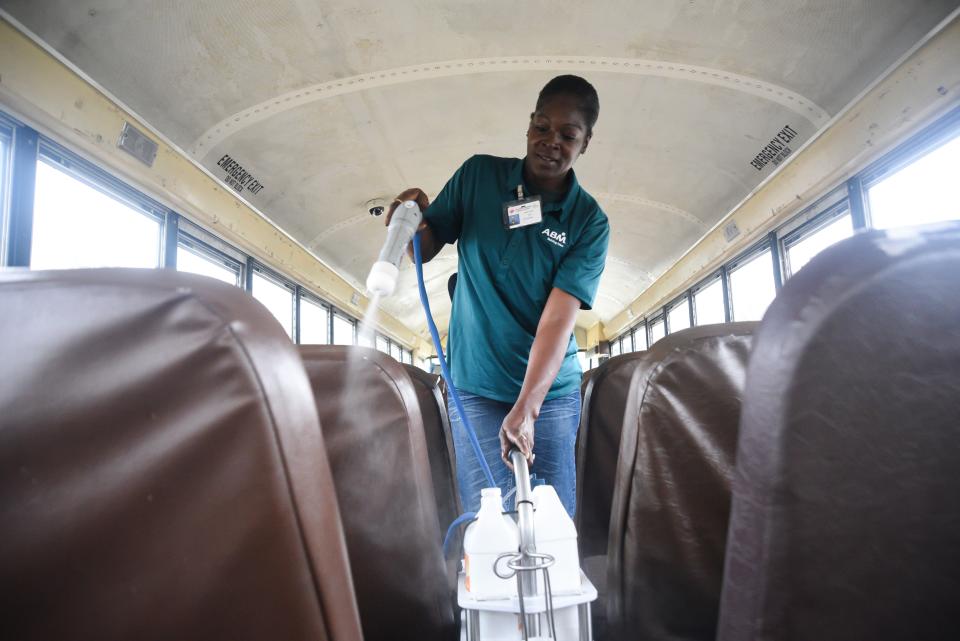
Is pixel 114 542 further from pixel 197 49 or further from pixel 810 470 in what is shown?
pixel 197 49

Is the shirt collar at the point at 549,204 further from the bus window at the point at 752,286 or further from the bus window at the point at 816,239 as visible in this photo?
the bus window at the point at 752,286

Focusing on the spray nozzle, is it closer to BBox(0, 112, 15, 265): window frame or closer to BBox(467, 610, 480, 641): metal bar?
BBox(467, 610, 480, 641): metal bar

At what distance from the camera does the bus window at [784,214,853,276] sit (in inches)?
167

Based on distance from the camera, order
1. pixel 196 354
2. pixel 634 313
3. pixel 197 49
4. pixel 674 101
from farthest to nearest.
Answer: pixel 634 313, pixel 674 101, pixel 197 49, pixel 196 354

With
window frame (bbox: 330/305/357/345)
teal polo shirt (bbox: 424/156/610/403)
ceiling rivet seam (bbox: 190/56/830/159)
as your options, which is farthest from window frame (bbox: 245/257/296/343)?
teal polo shirt (bbox: 424/156/610/403)

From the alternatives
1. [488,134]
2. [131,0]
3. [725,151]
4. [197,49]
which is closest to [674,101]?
[725,151]

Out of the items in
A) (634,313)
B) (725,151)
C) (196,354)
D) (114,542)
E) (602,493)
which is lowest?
(602,493)

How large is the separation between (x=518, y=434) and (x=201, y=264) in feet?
13.2

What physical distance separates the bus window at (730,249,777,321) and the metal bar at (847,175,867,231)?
1.30 metres

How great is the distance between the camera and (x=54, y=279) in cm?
46

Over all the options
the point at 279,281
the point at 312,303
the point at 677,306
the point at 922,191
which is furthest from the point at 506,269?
the point at 677,306

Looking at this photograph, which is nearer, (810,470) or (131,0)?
(810,470)

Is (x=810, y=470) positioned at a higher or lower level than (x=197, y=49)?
→ lower

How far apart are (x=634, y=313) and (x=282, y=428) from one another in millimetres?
10299
